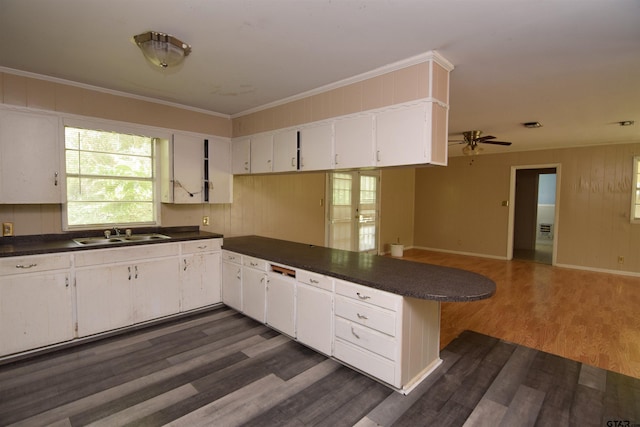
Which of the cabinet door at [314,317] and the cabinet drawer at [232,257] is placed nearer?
the cabinet door at [314,317]

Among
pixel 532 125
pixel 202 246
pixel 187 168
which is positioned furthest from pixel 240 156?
pixel 532 125

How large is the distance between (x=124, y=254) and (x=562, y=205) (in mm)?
7643

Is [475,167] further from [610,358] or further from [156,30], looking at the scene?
[156,30]

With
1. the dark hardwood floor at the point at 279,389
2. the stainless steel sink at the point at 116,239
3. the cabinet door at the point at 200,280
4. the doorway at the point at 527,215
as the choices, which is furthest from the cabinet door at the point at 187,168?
the doorway at the point at 527,215

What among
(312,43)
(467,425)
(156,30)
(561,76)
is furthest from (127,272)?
(561,76)

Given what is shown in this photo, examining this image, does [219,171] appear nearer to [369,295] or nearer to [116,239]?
[116,239]

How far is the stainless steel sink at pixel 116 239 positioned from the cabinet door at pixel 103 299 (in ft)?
0.83

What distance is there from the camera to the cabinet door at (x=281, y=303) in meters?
2.96

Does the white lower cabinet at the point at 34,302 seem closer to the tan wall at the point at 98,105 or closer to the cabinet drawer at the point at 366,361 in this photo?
the tan wall at the point at 98,105

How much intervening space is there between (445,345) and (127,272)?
3162 millimetres

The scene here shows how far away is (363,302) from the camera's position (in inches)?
92.7

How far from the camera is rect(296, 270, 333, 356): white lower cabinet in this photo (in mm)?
2615

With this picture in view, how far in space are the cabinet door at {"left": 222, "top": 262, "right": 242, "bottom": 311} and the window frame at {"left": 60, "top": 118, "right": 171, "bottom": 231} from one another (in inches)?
39.2

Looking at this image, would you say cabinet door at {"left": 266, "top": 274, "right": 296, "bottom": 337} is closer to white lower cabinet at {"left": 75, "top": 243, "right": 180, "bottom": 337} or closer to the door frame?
white lower cabinet at {"left": 75, "top": 243, "right": 180, "bottom": 337}
